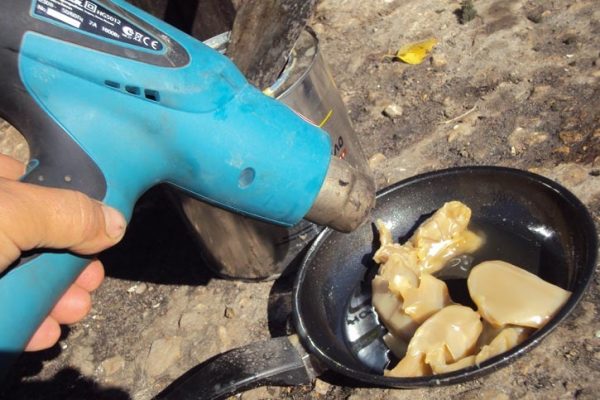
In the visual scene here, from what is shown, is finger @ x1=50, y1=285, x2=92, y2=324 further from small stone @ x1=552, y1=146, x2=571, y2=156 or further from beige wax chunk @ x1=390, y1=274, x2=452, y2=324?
small stone @ x1=552, y1=146, x2=571, y2=156

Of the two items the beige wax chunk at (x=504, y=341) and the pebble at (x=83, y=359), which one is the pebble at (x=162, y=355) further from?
the beige wax chunk at (x=504, y=341)

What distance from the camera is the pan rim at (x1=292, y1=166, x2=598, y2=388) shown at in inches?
63.6

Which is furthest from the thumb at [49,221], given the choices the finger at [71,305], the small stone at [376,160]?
the small stone at [376,160]

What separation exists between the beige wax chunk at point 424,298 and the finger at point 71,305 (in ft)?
2.97

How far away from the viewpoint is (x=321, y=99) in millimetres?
2314

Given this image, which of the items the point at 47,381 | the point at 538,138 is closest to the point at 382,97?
the point at 538,138

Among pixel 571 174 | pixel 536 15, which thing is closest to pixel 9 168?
pixel 571 174

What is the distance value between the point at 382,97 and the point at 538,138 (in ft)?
2.75

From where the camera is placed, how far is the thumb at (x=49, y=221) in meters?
1.40

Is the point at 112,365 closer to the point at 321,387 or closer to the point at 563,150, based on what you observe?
the point at 321,387

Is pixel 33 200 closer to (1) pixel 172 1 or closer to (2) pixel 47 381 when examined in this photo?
(2) pixel 47 381

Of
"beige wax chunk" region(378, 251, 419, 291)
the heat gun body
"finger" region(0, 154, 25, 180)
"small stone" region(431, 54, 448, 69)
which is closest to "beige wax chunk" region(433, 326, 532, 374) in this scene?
"beige wax chunk" region(378, 251, 419, 291)

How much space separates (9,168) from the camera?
194 cm

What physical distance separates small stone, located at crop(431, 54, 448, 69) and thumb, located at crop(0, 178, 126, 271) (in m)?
2.06
